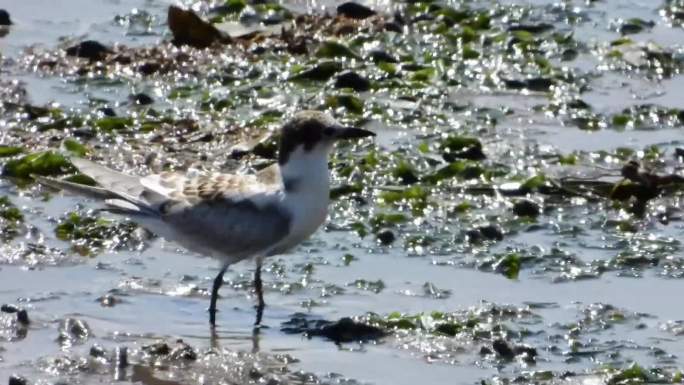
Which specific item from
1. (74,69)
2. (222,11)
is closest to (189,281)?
(74,69)

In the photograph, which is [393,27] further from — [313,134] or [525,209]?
Answer: [313,134]

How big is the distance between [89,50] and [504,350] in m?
5.22

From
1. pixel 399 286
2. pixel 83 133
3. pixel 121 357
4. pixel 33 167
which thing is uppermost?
pixel 83 133

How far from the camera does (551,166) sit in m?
10.2

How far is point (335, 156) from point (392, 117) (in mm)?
791

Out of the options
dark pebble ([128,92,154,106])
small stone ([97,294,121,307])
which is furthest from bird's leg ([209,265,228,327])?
dark pebble ([128,92,154,106])

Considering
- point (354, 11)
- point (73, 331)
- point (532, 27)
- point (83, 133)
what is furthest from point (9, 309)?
point (532, 27)

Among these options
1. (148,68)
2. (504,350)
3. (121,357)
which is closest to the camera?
(121,357)

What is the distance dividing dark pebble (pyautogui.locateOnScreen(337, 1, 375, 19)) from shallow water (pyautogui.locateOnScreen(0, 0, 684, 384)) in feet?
6.72

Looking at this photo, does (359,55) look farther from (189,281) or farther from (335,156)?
(189,281)

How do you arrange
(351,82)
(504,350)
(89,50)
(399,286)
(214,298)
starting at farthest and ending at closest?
(89,50), (351,82), (399,286), (214,298), (504,350)

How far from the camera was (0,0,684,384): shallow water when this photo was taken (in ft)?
24.9

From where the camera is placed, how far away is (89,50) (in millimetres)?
12008

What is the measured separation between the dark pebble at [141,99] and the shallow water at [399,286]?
0.11 m
